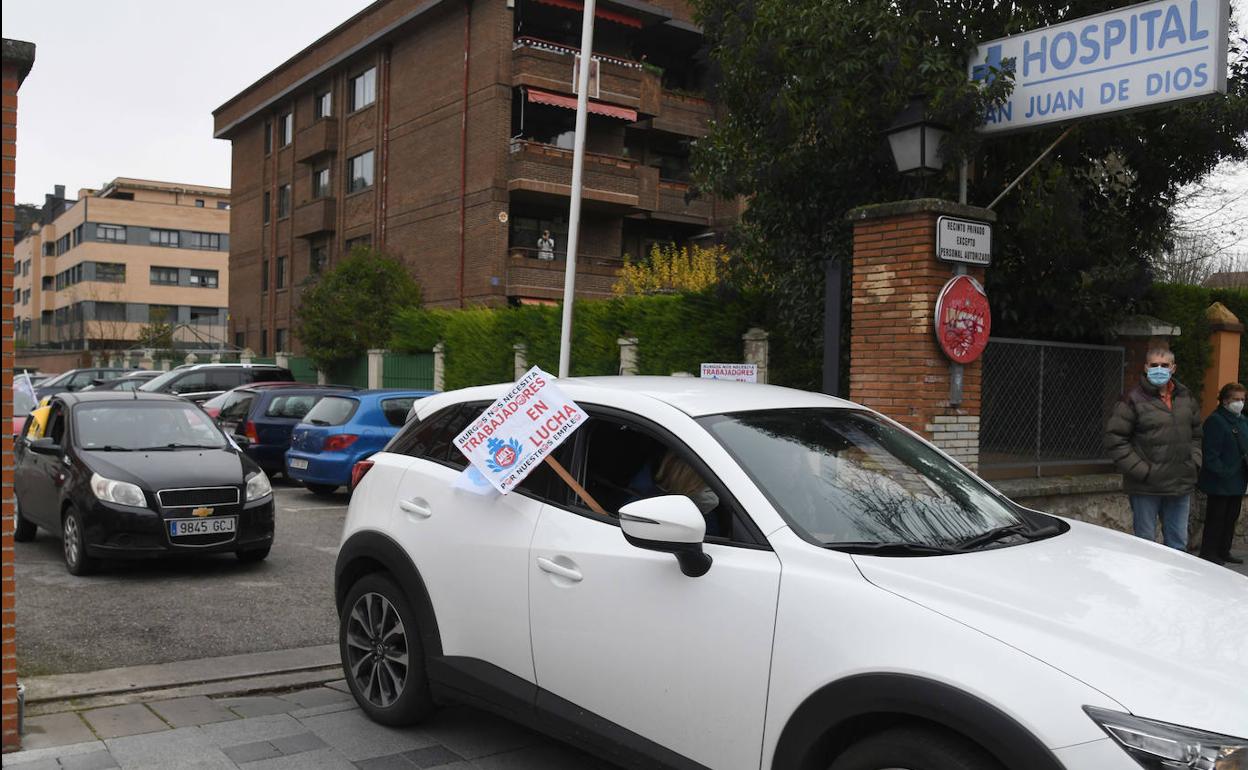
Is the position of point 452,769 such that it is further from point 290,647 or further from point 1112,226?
point 1112,226

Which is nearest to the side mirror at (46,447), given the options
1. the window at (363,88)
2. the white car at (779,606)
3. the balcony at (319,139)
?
the white car at (779,606)

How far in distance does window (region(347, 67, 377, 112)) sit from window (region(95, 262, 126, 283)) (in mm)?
47688

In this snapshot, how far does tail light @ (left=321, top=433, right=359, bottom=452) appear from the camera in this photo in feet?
45.4

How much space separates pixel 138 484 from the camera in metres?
8.25

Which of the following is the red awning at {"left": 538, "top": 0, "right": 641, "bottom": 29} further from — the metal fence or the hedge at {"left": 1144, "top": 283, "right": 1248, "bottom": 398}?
the metal fence

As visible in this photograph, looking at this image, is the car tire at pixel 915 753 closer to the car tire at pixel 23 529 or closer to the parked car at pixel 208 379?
the car tire at pixel 23 529

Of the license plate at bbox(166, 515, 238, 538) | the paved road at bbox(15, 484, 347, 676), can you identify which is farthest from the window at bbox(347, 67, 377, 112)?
the license plate at bbox(166, 515, 238, 538)

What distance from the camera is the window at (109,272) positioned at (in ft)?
249

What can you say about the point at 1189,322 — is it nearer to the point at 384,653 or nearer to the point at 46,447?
the point at 384,653

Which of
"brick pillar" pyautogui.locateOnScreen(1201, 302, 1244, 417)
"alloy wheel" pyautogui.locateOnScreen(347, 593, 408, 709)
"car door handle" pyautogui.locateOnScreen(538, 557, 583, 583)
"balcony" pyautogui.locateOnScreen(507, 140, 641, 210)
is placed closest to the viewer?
"car door handle" pyautogui.locateOnScreen(538, 557, 583, 583)

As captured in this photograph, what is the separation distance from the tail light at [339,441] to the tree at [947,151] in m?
6.17

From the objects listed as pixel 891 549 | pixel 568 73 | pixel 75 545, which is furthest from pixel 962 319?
pixel 568 73

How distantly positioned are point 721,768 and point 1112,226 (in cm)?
932

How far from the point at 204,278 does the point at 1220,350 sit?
79.3m
